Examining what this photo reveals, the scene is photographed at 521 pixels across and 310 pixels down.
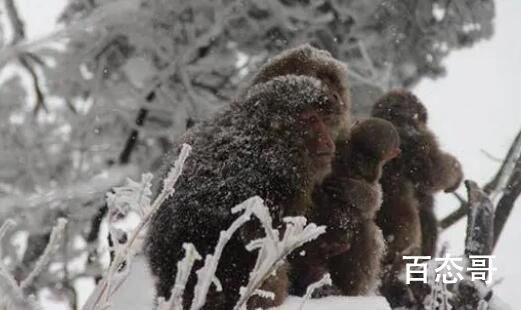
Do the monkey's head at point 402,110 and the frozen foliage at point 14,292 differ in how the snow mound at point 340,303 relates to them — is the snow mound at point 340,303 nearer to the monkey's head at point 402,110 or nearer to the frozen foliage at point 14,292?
the frozen foliage at point 14,292

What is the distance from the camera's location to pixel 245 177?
2.20 meters

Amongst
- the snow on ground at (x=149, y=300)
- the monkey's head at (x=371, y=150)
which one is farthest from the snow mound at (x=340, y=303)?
the monkey's head at (x=371, y=150)

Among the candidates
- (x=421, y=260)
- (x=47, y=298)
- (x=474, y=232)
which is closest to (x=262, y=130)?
(x=421, y=260)

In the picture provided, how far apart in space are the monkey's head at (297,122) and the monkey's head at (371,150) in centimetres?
25

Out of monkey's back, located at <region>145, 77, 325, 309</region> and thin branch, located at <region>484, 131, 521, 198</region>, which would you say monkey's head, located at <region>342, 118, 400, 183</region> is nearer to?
monkey's back, located at <region>145, 77, 325, 309</region>

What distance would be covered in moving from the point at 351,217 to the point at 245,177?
0.44 m

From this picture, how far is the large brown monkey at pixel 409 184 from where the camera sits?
2.96 metres

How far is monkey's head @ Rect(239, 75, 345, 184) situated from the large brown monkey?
689 millimetres

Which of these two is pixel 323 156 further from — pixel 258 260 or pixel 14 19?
pixel 14 19

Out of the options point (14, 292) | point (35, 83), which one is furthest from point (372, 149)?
point (35, 83)

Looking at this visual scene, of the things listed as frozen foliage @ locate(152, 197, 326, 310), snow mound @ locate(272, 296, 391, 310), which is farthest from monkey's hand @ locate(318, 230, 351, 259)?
frozen foliage @ locate(152, 197, 326, 310)

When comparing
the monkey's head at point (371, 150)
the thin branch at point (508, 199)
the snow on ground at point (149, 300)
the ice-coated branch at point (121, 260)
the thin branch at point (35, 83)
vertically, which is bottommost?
the thin branch at point (508, 199)

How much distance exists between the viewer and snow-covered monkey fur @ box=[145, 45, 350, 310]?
2.14 m

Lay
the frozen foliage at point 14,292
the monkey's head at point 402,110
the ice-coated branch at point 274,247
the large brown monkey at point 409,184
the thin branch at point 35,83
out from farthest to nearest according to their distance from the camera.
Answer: the thin branch at point 35,83 → the monkey's head at point 402,110 → the large brown monkey at point 409,184 → the ice-coated branch at point 274,247 → the frozen foliage at point 14,292
